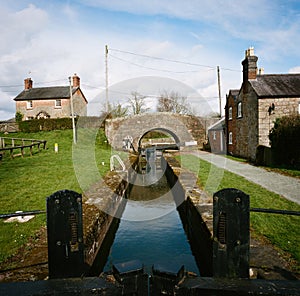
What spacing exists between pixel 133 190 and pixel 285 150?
7.83m

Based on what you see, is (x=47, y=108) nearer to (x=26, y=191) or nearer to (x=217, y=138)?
(x=217, y=138)

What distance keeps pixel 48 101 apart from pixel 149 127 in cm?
1851

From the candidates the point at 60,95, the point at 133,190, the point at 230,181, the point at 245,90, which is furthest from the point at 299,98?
the point at 60,95

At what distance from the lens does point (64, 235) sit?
2.06 m

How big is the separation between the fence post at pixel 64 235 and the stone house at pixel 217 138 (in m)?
23.1

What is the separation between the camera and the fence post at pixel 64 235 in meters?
2.06

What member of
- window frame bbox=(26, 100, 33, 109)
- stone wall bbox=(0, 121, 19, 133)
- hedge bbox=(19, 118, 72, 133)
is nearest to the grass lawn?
hedge bbox=(19, 118, 72, 133)

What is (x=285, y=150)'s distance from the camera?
42.8ft

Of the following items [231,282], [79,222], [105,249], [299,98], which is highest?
[299,98]

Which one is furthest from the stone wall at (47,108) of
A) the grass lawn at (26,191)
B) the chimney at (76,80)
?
the grass lawn at (26,191)

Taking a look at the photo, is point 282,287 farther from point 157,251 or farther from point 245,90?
point 245,90

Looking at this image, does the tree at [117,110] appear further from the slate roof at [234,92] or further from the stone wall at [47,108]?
the slate roof at [234,92]

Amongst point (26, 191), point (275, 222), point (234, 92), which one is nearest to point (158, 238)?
point (275, 222)

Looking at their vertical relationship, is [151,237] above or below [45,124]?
below
